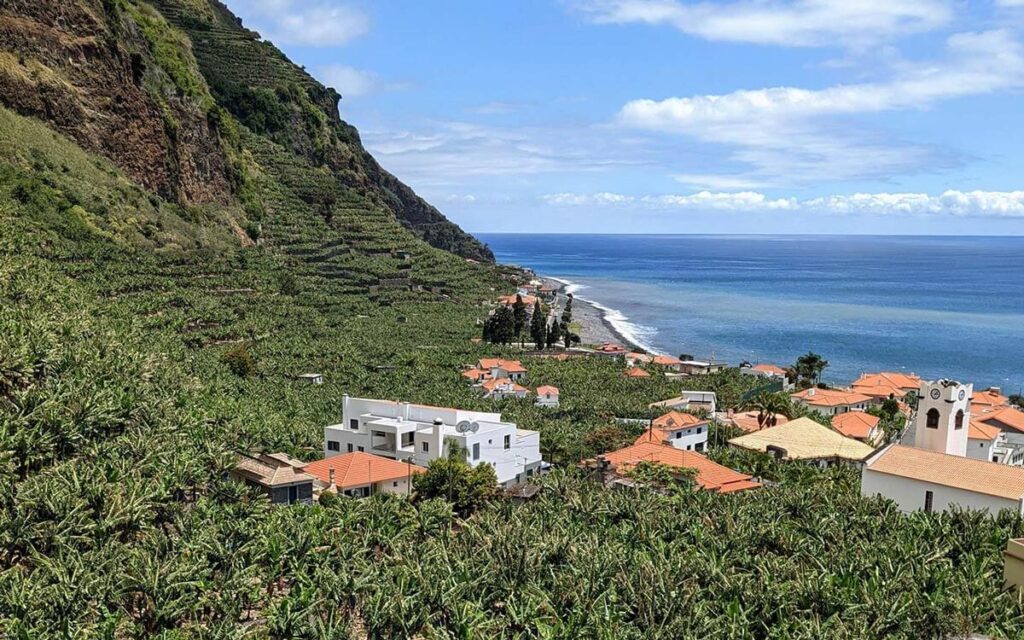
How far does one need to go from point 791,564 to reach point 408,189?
16666 cm

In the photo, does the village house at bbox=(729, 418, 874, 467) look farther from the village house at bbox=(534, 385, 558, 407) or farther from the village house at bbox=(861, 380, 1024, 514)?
the village house at bbox=(534, 385, 558, 407)

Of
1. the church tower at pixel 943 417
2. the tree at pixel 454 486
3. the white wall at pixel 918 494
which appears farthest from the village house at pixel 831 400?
the tree at pixel 454 486

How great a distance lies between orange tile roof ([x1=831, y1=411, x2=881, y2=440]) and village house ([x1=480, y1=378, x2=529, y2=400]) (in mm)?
19499

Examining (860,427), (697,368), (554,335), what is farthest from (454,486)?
(554,335)

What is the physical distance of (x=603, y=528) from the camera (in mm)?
23156

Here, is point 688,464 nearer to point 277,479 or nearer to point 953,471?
point 953,471

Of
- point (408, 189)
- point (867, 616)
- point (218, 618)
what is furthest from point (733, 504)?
point (408, 189)

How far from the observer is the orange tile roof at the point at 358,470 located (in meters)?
30.0

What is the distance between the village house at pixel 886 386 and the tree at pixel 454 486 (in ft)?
133

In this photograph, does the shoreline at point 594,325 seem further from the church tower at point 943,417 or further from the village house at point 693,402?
the church tower at point 943,417

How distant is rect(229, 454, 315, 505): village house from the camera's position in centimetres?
2522

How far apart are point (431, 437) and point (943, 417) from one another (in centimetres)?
2074

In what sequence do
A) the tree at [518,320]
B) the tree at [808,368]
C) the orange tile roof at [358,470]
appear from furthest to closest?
the tree at [518,320] → the tree at [808,368] → the orange tile roof at [358,470]

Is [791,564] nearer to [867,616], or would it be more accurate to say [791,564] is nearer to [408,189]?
[867,616]
